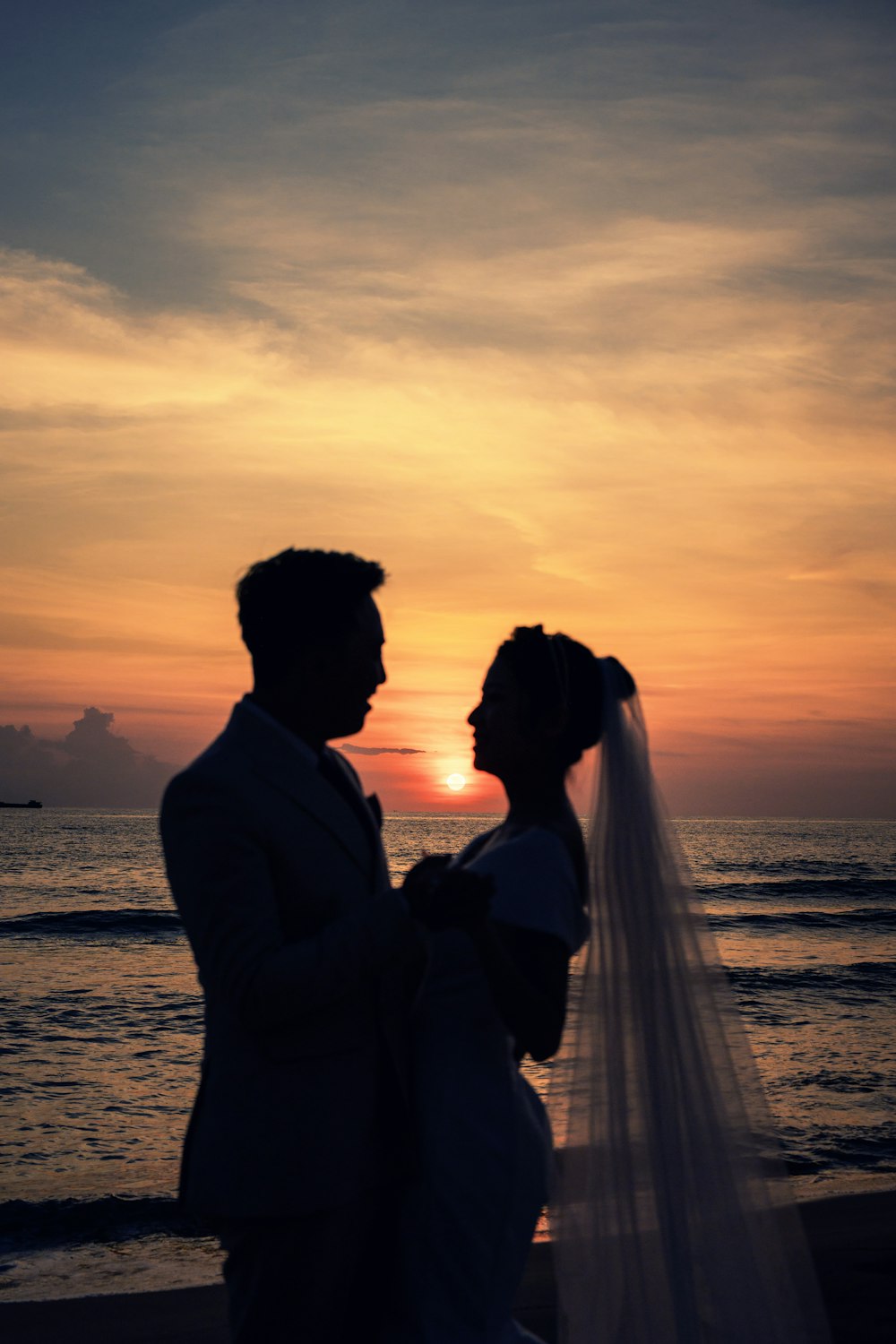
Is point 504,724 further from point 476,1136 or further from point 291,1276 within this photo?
point 291,1276

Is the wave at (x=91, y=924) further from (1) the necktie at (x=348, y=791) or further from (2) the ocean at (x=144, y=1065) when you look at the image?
(1) the necktie at (x=348, y=791)

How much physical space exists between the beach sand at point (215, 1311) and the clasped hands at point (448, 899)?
412 centimetres

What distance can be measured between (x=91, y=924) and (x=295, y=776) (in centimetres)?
2930

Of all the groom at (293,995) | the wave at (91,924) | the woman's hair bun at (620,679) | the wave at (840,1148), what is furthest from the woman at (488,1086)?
the wave at (91,924)

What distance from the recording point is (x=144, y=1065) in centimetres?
1336

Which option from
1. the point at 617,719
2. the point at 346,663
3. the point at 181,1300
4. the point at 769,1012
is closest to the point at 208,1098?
the point at 346,663

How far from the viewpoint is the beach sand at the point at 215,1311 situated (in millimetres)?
5516

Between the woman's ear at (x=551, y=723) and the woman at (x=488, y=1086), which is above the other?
the woman's ear at (x=551, y=723)

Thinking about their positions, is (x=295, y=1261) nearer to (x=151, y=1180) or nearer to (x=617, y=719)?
(x=617, y=719)

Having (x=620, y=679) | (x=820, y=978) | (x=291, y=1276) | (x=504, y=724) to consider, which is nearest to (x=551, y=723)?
(x=504, y=724)

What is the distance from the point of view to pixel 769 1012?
18.0 metres

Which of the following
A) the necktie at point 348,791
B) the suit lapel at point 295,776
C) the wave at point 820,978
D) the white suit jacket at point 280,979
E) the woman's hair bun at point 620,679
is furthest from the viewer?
the wave at point 820,978

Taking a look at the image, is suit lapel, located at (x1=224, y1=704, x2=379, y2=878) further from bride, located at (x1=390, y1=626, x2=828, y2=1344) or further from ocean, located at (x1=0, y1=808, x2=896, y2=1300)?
ocean, located at (x1=0, y1=808, x2=896, y2=1300)

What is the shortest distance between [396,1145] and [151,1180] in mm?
7440
